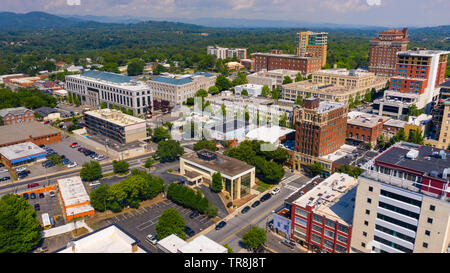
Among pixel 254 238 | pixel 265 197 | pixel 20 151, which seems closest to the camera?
pixel 254 238

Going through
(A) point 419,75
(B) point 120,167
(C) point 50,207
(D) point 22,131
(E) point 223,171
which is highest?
(A) point 419,75

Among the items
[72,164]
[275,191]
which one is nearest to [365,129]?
[275,191]

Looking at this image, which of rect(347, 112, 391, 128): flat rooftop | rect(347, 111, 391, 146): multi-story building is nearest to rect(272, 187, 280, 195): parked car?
rect(347, 111, 391, 146): multi-story building

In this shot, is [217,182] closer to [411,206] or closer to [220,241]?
[220,241]

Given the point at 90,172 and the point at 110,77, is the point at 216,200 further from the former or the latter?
the point at 110,77

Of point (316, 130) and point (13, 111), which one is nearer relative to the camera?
point (316, 130)

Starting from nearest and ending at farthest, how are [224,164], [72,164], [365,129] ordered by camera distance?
[224,164]
[72,164]
[365,129]

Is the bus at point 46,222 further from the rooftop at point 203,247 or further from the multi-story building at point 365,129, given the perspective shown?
the multi-story building at point 365,129
